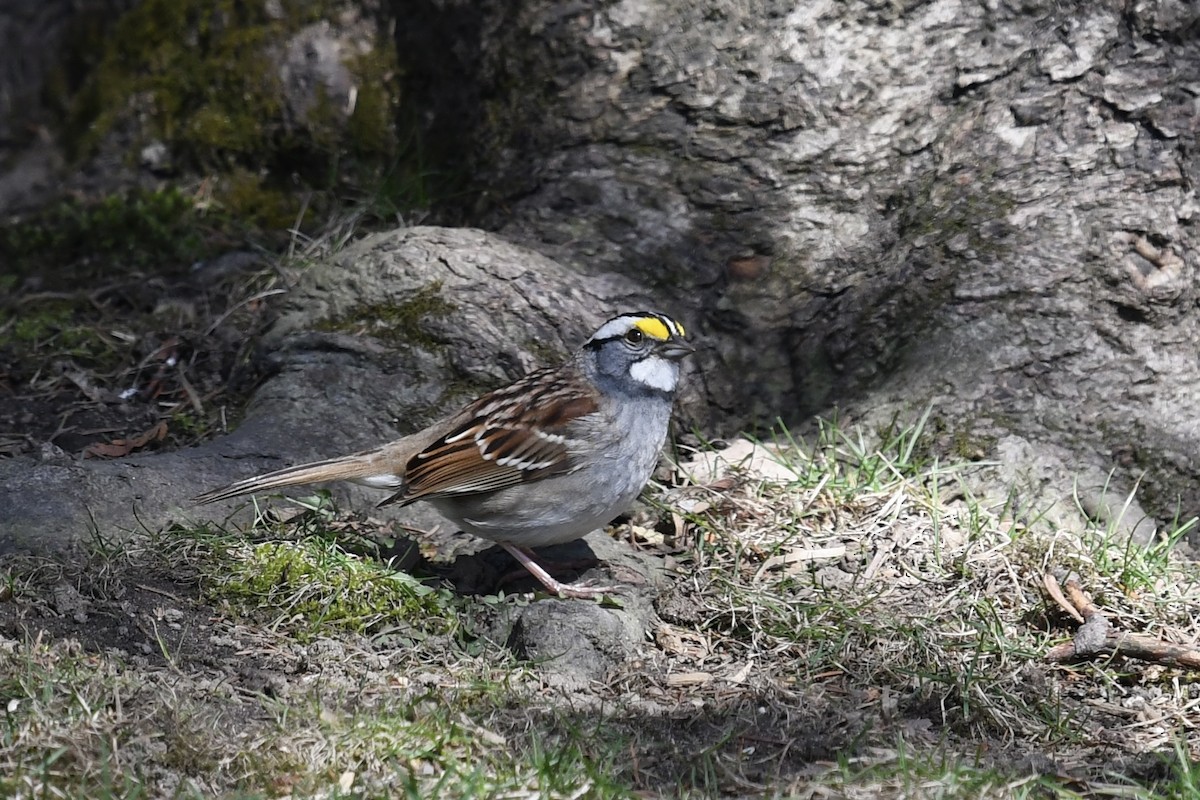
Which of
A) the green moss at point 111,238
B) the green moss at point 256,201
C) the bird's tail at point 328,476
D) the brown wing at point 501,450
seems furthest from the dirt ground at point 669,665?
the green moss at point 256,201

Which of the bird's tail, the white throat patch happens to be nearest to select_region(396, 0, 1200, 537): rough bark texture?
the white throat patch

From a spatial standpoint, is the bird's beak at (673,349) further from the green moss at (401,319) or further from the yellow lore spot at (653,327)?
the green moss at (401,319)

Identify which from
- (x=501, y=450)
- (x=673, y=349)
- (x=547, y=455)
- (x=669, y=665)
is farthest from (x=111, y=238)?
(x=669, y=665)

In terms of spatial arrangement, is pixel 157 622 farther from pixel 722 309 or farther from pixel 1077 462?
pixel 1077 462

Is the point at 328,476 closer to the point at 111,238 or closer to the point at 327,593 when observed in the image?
the point at 327,593

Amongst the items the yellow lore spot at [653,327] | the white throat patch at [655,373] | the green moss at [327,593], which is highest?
the yellow lore spot at [653,327]

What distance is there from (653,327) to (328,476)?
130 centimetres

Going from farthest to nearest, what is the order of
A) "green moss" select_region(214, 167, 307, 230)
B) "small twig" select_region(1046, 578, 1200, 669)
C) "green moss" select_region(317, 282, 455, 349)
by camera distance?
"green moss" select_region(214, 167, 307, 230) < "green moss" select_region(317, 282, 455, 349) < "small twig" select_region(1046, 578, 1200, 669)

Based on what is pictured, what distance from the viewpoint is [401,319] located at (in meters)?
5.57

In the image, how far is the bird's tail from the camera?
4.61 m

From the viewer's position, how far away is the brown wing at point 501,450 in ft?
15.3

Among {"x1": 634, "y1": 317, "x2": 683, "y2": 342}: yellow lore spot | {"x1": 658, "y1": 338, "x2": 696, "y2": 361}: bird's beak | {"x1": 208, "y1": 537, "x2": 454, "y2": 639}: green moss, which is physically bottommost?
{"x1": 208, "y1": 537, "x2": 454, "y2": 639}: green moss

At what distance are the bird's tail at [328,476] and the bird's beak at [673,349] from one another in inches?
42.2

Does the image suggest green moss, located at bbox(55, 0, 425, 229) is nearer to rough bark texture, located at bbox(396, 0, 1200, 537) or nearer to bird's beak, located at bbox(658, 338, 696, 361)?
rough bark texture, located at bbox(396, 0, 1200, 537)
